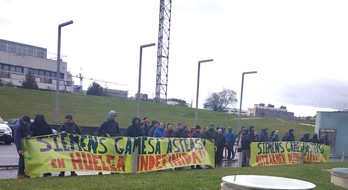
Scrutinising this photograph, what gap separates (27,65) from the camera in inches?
3556

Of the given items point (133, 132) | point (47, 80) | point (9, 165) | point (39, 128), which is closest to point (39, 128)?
point (39, 128)

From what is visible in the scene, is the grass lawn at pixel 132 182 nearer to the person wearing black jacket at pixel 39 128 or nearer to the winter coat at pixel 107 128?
the person wearing black jacket at pixel 39 128

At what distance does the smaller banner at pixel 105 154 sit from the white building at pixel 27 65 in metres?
74.7

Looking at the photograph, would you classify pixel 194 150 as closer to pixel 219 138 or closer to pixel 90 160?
pixel 219 138

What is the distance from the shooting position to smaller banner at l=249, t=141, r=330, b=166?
53.7 feet

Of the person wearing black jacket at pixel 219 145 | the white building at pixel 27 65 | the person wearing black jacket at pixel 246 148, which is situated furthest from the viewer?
the white building at pixel 27 65

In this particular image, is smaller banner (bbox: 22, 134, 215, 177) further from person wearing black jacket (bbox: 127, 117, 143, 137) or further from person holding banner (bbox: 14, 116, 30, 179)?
person wearing black jacket (bbox: 127, 117, 143, 137)

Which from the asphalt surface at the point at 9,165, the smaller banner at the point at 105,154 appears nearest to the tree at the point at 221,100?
the asphalt surface at the point at 9,165

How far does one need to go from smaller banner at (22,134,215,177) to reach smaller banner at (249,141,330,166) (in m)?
3.92

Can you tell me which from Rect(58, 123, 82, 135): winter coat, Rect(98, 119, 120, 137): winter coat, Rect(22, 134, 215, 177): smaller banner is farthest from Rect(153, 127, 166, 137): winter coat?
Rect(58, 123, 82, 135): winter coat

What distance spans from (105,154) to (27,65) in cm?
8654

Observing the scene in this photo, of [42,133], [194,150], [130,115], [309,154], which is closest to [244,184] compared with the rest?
[42,133]

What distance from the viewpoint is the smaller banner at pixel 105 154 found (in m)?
9.52

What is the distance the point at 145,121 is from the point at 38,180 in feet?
20.8
